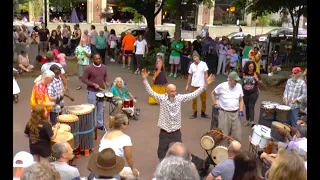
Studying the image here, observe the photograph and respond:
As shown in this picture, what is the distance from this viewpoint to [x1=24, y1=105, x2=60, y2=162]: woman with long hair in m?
6.18

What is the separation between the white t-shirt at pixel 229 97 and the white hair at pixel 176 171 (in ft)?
12.9

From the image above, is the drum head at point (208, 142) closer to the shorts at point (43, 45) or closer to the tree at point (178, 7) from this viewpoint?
the tree at point (178, 7)

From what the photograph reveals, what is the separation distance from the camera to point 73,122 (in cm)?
745

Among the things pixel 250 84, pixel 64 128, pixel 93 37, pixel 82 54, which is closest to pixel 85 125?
pixel 64 128

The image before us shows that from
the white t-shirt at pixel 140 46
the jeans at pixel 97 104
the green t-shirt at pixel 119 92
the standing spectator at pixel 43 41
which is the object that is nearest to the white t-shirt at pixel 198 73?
the green t-shirt at pixel 119 92

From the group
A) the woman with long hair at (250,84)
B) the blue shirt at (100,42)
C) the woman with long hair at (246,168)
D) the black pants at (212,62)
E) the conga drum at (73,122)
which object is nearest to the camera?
the woman with long hair at (246,168)

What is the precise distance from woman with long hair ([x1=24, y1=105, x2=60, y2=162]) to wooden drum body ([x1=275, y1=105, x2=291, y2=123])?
446cm

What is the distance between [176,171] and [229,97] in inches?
163

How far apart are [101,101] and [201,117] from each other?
121 inches

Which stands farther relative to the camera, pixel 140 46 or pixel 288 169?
pixel 140 46

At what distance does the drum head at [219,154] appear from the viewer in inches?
257

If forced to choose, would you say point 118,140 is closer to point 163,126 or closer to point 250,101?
point 163,126

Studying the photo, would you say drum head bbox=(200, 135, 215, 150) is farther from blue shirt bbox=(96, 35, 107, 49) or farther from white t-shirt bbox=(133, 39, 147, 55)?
blue shirt bbox=(96, 35, 107, 49)
